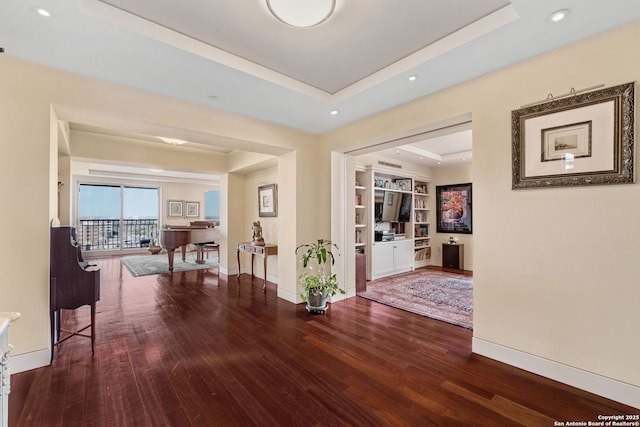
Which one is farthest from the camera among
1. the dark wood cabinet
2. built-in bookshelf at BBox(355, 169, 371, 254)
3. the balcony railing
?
the balcony railing

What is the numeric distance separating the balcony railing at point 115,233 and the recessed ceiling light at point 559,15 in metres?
10.7

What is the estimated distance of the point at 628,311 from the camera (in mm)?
1805

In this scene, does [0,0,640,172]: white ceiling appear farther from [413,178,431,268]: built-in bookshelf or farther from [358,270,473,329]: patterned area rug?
[413,178,431,268]: built-in bookshelf

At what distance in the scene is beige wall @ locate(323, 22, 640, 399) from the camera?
1.83 meters

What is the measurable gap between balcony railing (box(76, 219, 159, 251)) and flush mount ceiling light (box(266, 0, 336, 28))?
9.58 metres

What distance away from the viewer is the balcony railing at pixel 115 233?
8602 mm

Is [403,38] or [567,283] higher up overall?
[403,38]

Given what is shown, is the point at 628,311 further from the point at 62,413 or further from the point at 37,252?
the point at 37,252

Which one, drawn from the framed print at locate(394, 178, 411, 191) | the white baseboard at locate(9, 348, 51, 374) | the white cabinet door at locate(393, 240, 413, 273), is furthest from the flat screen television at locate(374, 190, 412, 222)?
the white baseboard at locate(9, 348, 51, 374)

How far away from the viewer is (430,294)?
4371 millimetres

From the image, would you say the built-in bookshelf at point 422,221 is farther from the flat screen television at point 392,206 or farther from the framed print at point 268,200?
the framed print at point 268,200

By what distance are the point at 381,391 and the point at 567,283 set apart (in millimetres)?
1645

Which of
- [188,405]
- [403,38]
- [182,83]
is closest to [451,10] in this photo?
[403,38]

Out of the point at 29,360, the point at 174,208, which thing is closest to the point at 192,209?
the point at 174,208
